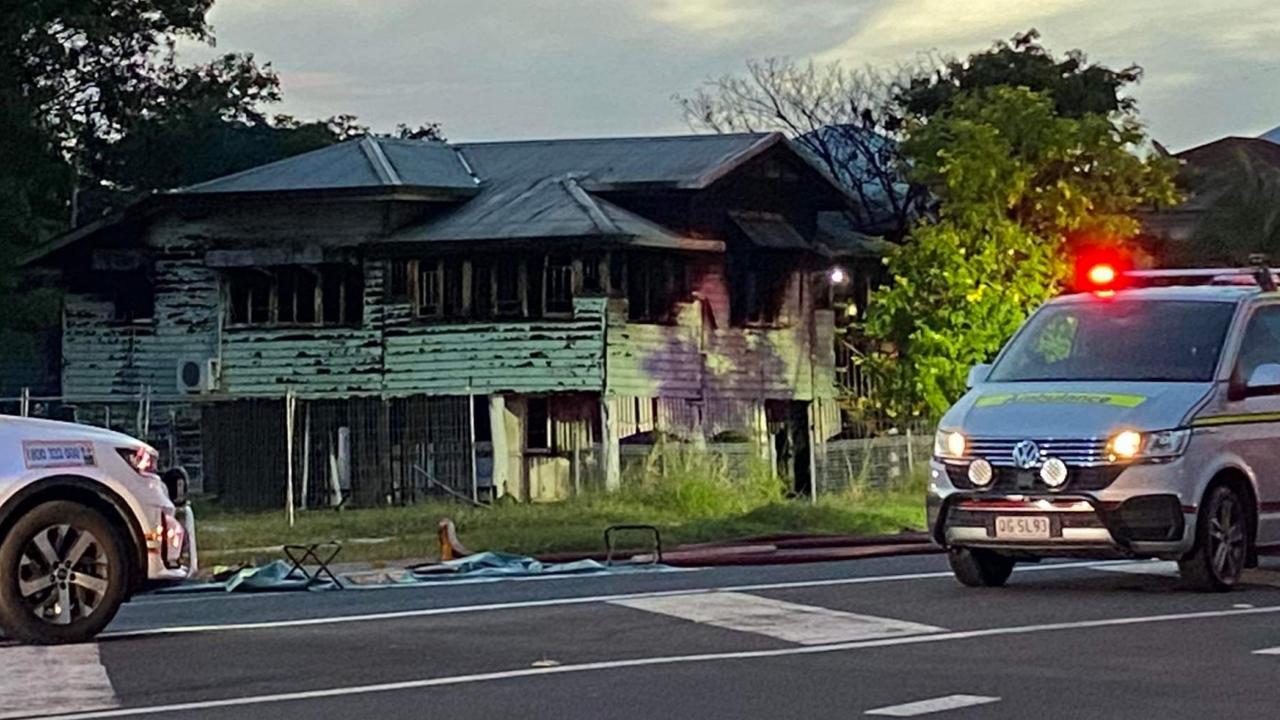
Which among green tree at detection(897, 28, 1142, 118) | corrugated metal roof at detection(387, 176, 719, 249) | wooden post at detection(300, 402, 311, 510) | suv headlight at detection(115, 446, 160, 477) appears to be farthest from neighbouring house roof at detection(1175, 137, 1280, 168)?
suv headlight at detection(115, 446, 160, 477)

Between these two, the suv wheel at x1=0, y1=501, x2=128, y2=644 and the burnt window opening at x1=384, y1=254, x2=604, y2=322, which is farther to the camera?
the burnt window opening at x1=384, y1=254, x2=604, y2=322

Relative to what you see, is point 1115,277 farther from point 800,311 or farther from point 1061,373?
point 800,311

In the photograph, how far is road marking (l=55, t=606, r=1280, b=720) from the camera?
9.40m

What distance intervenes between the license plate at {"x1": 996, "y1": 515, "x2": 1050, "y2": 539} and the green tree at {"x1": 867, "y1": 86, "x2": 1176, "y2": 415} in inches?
924

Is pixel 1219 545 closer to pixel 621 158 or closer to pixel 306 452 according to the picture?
pixel 306 452

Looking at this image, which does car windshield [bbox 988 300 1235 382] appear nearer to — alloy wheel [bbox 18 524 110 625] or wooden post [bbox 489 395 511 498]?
alloy wheel [bbox 18 524 110 625]

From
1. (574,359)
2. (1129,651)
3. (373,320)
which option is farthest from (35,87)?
Answer: (1129,651)

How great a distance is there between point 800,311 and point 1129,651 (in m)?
33.4

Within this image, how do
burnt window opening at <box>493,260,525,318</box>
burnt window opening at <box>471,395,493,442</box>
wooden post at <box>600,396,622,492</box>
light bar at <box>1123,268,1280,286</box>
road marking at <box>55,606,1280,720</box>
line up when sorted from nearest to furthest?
road marking at <box>55,606,1280,720</box> → light bar at <box>1123,268,1280,286</box> → wooden post at <box>600,396,622,492</box> → burnt window opening at <box>493,260,525,318</box> → burnt window opening at <box>471,395,493,442</box>

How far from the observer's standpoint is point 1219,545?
44.4 feet

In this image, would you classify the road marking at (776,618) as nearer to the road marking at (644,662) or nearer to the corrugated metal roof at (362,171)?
the road marking at (644,662)

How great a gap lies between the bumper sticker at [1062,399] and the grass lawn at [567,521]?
9.63 metres

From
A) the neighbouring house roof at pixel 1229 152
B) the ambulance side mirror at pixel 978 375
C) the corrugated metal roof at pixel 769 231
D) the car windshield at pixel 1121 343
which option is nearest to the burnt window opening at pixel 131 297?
the corrugated metal roof at pixel 769 231

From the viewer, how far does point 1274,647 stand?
10781mm
